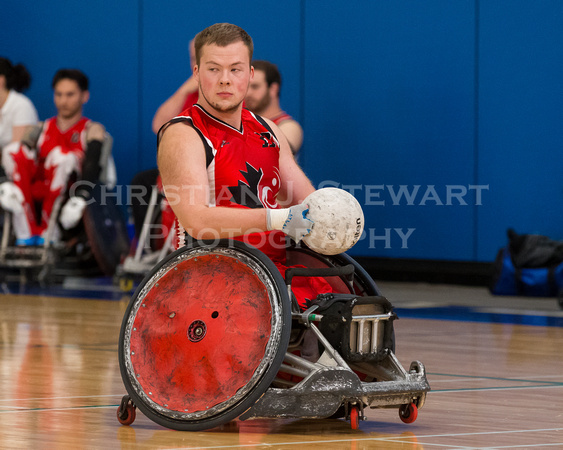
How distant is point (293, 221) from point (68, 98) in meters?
6.60

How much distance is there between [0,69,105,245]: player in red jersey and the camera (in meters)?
9.15

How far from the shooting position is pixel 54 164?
9.26 metres

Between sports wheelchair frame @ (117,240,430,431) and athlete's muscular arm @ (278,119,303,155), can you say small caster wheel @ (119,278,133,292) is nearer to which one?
athlete's muscular arm @ (278,119,303,155)

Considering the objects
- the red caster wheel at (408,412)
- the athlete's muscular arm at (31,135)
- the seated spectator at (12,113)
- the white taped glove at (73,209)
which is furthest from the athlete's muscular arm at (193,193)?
the seated spectator at (12,113)

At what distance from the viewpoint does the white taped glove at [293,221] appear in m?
3.19

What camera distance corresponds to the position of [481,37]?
8.75m

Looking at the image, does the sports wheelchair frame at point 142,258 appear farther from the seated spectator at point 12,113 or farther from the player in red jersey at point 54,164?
the seated spectator at point 12,113

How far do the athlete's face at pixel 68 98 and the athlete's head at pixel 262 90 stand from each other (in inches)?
115

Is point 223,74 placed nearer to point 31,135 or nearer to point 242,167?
point 242,167

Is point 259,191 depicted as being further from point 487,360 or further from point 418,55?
point 418,55

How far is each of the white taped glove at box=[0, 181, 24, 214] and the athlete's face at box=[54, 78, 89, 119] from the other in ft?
2.57

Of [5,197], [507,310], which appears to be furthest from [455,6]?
[5,197]

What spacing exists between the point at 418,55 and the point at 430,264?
167 cm

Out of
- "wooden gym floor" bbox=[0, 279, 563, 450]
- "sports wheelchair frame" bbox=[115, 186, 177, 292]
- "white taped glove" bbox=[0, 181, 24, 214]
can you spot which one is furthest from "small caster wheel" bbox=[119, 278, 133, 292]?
"white taped glove" bbox=[0, 181, 24, 214]
